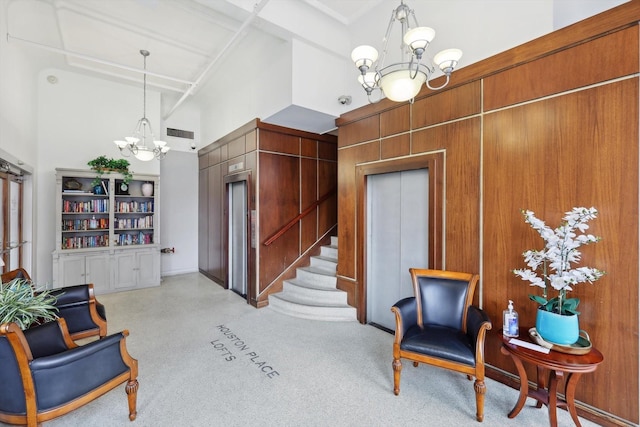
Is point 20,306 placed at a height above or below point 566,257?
below

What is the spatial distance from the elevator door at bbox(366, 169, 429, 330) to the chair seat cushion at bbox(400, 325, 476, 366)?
1013 millimetres

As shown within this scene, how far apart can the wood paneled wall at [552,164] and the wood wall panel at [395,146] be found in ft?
0.10

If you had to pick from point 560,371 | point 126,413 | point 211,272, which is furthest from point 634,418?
point 211,272

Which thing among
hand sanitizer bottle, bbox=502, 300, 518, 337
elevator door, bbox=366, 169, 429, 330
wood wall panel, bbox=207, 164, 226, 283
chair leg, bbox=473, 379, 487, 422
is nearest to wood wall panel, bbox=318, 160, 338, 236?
elevator door, bbox=366, 169, 429, 330

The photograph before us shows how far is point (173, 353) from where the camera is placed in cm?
324

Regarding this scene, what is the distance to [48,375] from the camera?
1.80 metres

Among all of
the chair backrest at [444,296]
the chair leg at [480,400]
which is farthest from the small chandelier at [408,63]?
the chair leg at [480,400]

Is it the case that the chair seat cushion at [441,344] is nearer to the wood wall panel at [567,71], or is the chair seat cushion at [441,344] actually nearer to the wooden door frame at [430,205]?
the wooden door frame at [430,205]

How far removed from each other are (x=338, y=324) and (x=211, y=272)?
12.8 feet

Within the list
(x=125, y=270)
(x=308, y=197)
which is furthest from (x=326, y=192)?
(x=125, y=270)

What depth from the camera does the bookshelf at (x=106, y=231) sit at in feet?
17.4

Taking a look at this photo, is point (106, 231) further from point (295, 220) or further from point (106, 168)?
point (295, 220)

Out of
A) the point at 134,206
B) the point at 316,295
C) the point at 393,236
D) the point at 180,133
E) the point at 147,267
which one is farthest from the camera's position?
the point at 180,133

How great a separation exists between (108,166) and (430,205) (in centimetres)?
606
